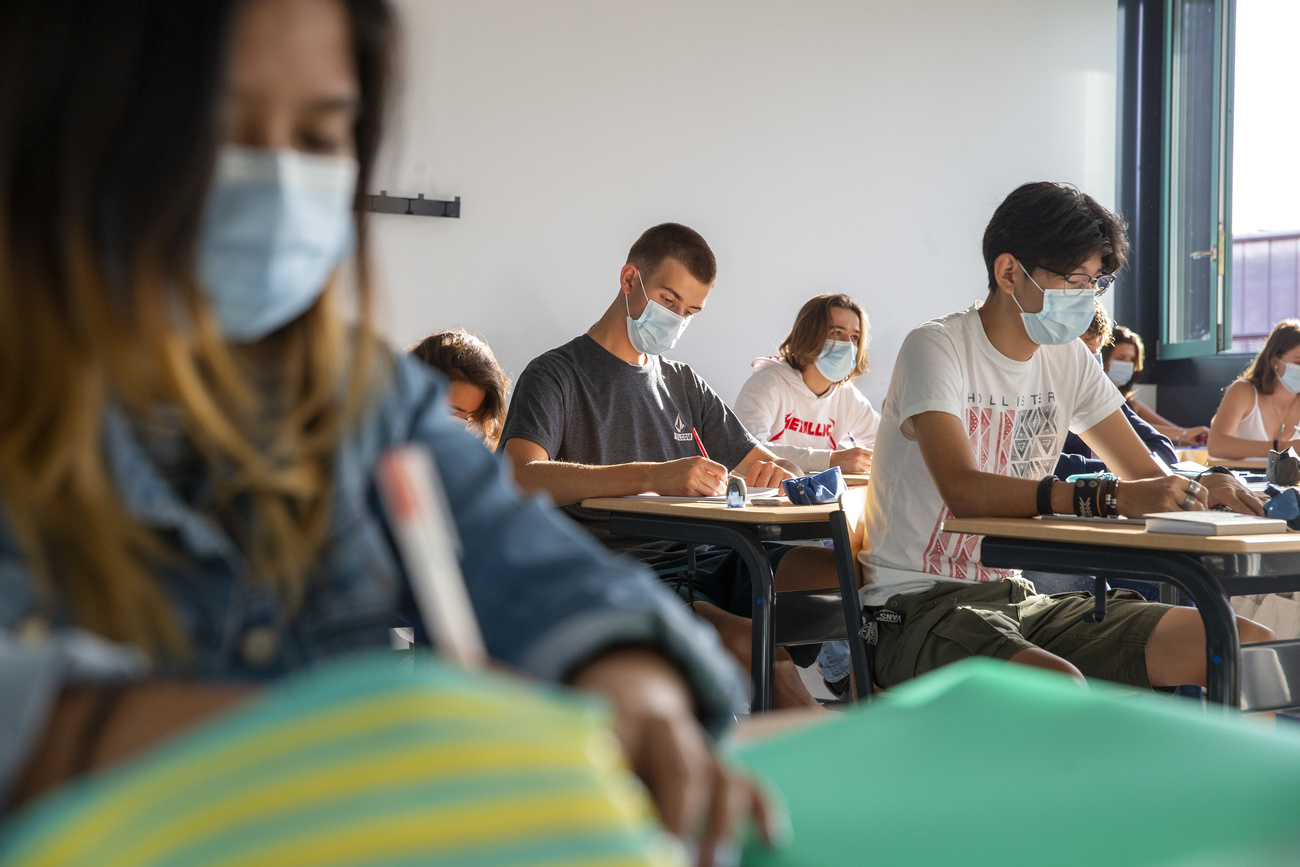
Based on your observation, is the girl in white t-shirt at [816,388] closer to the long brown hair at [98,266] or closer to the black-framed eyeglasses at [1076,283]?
the black-framed eyeglasses at [1076,283]

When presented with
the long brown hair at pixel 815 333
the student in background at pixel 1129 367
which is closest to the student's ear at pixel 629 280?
the long brown hair at pixel 815 333

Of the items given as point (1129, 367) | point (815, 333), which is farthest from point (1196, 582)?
point (1129, 367)

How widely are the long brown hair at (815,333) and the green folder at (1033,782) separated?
4.07 meters

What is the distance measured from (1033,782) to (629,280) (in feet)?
8.84

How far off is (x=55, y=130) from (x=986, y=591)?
6.10 ft

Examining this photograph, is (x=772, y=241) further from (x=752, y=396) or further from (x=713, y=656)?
(x=713, y=656)

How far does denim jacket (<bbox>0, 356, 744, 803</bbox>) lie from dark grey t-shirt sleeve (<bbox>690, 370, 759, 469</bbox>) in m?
2.53

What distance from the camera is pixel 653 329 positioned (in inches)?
122

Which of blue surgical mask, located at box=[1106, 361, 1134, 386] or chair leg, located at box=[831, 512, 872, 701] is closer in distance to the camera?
chair leg, located at box=[831, 512, 872, 701]

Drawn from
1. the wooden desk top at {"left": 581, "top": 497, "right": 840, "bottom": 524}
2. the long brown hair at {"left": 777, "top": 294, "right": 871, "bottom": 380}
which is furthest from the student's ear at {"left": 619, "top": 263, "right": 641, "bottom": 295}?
the long brown hair at {"left": 777, "top": 294, "right": 871, "bottom": 380}

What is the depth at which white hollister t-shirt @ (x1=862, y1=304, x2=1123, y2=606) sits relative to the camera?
7.23ft

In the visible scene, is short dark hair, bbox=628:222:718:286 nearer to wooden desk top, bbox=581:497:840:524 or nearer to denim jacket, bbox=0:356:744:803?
wooden desk top, bbox=581:497:840:524

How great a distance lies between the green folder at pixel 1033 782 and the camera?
0.51m

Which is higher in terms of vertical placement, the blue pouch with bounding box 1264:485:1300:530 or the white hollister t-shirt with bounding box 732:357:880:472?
the blue pouch with bounding box 1264:485:1300:530
